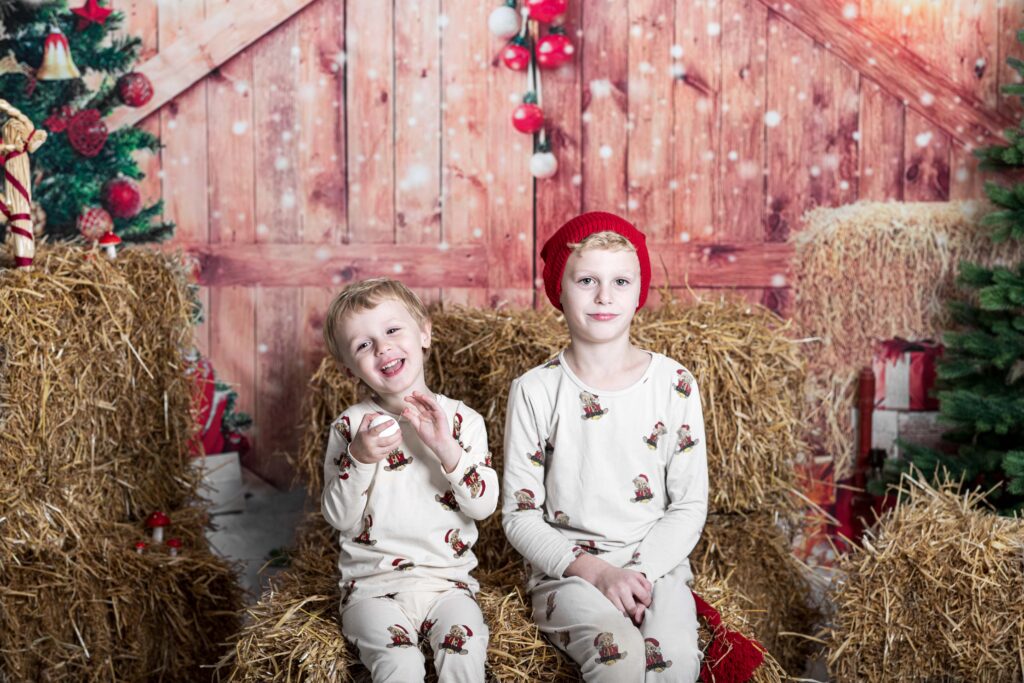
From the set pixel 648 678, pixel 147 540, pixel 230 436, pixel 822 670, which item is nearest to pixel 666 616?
pixel 648 678

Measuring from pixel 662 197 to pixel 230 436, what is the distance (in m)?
1.82

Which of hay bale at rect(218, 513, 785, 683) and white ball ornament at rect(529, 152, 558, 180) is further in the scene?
white ball ornament at rect(529, 152, 558, 180)

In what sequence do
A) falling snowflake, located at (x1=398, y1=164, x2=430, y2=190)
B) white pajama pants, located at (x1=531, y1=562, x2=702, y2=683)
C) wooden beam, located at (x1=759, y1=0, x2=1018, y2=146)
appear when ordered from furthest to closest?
falling snowflake, located at (x1=398, y1=164, x2=430, y2=190)
wooden beam, located at (x1=759, y1=0, x2=1018, y2=146)
white pajama pants, located at (x1=531, y1=562, x2=702, y2=683)

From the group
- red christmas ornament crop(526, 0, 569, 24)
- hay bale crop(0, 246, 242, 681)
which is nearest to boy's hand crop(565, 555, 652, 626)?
hay bale crop(0, 246, 242, 681)

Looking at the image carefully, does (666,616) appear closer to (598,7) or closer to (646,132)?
(646,132)

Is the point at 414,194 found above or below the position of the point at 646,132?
below

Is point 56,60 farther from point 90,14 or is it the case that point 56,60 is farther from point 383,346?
point 383,346

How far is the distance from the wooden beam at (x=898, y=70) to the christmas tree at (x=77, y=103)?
7.57ft

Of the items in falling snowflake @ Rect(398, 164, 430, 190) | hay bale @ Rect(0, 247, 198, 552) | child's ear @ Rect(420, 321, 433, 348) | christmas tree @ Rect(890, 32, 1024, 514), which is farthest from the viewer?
falling snowflake @ Rect(398, 164, 430, 190)

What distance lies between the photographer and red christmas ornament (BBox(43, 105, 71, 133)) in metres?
3.36

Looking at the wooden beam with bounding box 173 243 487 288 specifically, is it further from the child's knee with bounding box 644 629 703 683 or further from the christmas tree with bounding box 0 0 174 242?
the child's knee with bounding box 644 629 703 683

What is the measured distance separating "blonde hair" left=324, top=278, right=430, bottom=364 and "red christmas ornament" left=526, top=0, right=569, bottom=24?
164cm

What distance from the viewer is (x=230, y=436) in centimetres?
357

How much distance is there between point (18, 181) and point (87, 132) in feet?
3.44
